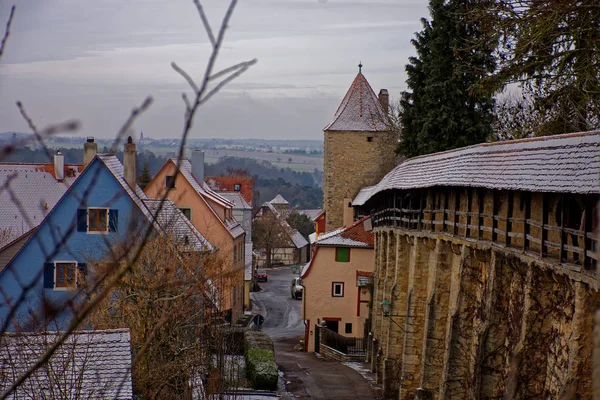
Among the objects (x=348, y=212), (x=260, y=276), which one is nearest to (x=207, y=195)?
(x=348, y=212)

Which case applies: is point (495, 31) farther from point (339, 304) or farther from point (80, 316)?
point (339, 304)

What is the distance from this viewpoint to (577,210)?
1686cm

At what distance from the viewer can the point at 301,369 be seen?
118 ft

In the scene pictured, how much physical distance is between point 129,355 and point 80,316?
39.3 ft

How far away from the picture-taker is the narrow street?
100 feet

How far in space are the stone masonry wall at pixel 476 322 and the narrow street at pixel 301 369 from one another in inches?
53.5

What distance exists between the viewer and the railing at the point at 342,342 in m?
42.4

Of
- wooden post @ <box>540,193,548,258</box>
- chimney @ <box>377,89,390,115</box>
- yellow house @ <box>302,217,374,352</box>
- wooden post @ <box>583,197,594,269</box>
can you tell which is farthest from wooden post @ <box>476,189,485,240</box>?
chimney @ <box>377,89,390,115</box>

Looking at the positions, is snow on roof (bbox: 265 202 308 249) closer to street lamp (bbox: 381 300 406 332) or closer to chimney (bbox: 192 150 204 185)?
chimney (bbox: 192 150 204 185)

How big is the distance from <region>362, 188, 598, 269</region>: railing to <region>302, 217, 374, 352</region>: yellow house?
506 inches

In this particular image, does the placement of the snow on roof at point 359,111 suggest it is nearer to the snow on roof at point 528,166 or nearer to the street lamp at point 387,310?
the street lamp at point 387,310

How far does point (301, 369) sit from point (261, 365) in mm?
6215

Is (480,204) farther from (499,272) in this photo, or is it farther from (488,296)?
(488,296)

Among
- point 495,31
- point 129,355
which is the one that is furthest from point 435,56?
point 129,355
